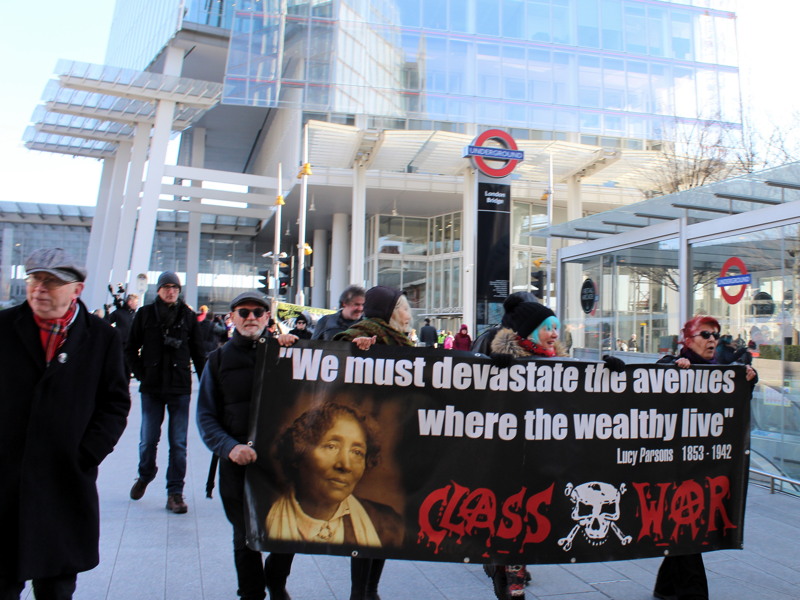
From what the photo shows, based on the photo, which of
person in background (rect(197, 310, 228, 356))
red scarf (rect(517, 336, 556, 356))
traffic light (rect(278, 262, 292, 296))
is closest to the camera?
red scarf (rect(517, 336, 556, 356))

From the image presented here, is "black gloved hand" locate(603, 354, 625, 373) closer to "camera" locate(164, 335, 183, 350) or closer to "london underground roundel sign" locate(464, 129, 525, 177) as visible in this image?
"camera" locate(164, 335, 183, 350)

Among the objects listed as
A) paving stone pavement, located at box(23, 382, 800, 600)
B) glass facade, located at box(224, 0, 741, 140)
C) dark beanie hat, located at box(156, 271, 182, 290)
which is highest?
glass facade, located at box(224, 0, 741, 140)

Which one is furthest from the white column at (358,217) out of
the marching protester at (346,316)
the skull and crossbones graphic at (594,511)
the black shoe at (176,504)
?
the skull and crossbones graphic at (594,511)

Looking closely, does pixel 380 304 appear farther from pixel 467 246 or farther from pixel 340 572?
pixel 467 246

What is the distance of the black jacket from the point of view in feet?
20.1

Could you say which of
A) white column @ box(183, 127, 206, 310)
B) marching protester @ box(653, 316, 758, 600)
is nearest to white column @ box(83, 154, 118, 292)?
white column @ box(183, 127, 206, 310)

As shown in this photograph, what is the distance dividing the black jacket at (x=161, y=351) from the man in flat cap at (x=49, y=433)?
121 inches

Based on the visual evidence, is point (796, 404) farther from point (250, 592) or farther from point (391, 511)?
point (250, 592)

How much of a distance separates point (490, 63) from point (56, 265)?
33214mm

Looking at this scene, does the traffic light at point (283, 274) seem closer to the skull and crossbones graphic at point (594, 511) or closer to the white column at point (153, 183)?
the white column at point (153, 183)

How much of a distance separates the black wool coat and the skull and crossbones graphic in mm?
2302

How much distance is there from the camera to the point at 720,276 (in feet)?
29.6

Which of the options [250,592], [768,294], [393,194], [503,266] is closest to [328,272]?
[393,194]

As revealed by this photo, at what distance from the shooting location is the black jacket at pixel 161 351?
614 centimetres
